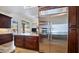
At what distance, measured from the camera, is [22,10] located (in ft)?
6.91

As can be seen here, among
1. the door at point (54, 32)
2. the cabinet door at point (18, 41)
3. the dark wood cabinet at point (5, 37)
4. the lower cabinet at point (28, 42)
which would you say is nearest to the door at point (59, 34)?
the door at point (54, 32)

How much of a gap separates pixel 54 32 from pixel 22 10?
2.36 ft

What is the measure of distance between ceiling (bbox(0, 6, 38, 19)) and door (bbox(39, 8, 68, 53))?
0.17m

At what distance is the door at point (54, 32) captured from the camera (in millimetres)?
2074

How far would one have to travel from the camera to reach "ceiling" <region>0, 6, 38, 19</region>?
82.0 inches

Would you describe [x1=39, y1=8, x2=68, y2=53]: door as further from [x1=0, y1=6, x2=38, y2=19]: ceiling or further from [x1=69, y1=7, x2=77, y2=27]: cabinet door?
Result: [x1=0, y1=6, x2=38, y2=19]: ceiling

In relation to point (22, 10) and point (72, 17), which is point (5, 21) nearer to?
point (22, 10)

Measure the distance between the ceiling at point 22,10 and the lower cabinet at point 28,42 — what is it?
1.33 feet

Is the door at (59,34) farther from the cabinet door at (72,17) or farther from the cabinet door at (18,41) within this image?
the cabinet door at (18,41)

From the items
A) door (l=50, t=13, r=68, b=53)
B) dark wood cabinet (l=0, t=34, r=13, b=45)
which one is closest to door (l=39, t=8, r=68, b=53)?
door (l=50, t=13, r=68, b=53)

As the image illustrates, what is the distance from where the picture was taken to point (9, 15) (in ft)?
6.81
